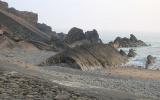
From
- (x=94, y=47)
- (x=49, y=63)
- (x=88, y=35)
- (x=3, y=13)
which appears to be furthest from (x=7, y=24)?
(x=49, y=63)

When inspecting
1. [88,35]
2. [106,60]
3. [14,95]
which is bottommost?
[14,95]

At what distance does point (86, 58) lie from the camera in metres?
34.8

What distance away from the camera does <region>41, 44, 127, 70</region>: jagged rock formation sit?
33275mm

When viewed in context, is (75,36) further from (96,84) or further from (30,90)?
(30,90)

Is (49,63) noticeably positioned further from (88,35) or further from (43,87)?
(88,35)

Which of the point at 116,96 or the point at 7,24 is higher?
the point at 7,24

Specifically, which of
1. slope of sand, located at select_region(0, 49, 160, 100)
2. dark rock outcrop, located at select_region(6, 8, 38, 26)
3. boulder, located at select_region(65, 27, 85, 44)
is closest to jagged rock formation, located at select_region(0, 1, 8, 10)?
dark rock outcrop, located at select_region(6, 8, 38, 26)

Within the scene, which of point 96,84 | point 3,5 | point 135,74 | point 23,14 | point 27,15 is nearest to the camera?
point 96,84

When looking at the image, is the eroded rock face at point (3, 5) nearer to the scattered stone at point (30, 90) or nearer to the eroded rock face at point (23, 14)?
the eroded rock face at point (23, 14)

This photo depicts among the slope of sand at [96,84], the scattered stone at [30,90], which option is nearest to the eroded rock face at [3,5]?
the slope of sand at [96,84]

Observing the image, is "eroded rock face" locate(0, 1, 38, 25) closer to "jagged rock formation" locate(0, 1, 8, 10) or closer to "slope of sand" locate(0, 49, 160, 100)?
"jagged rock formation" locate(0, 1, 8, 10)

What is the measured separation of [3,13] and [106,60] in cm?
3577

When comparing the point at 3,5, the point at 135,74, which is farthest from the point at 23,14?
the point at 135,74

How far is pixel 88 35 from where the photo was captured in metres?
77.1
